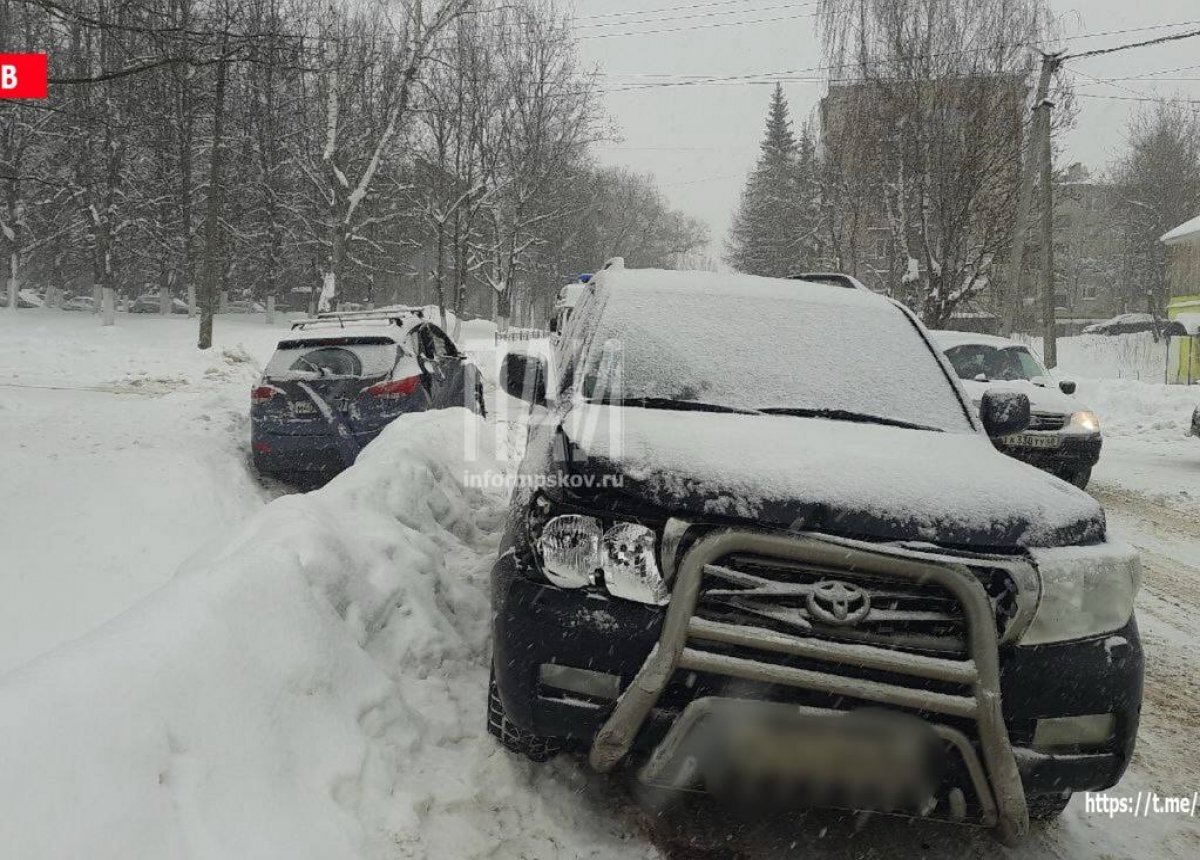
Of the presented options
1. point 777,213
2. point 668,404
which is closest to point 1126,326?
point 777,213

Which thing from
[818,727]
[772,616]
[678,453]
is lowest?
[818,727]

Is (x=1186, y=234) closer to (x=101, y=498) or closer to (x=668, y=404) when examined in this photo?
(x=668, y=404)

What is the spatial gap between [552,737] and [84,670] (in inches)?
49.1

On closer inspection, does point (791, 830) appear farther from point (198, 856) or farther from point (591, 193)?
point (591, 193)

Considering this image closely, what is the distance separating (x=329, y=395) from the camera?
7.34m

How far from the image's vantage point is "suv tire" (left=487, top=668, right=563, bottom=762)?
237 cm

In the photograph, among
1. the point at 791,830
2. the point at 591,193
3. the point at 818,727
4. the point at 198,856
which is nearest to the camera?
the point at 198,856

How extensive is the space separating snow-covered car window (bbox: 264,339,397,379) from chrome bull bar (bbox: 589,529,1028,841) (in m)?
6.05

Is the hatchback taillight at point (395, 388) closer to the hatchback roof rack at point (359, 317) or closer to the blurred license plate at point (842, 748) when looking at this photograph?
the hatchback roof rack at point (359, 317)

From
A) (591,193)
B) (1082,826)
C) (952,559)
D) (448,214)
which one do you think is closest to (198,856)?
(952,559)

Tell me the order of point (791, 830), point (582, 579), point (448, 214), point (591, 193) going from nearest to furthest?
point (582, 579), point (791, 830), point (448, 214), point (591, 193)

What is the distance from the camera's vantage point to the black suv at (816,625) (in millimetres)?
1958

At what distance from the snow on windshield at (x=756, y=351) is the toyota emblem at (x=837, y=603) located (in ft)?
3.32

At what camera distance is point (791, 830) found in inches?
98.6
